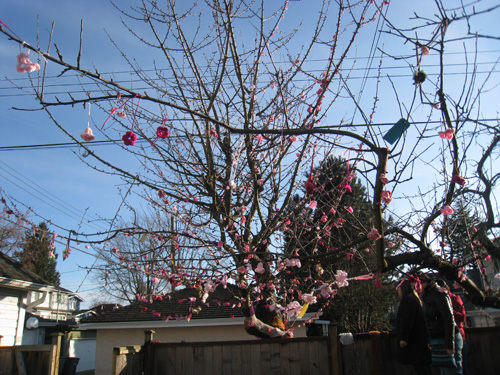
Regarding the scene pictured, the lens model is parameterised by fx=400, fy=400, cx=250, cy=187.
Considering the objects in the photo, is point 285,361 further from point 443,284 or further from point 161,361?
point 443,284

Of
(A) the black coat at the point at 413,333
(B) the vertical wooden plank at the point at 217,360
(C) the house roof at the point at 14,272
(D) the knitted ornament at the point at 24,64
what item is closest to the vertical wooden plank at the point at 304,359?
(B) the vertical wooden plank at the point at 217,360

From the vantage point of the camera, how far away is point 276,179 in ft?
17.4

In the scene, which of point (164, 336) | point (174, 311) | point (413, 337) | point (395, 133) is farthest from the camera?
point (174, 311)

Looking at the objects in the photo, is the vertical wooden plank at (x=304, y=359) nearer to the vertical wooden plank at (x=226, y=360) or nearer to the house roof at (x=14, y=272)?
the vertical wooden plank at (x=226, y=360)

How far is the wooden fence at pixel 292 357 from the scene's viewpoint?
4.81 metres

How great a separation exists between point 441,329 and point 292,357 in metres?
1.75

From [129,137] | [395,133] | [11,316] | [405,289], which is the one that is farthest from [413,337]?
[11,316]

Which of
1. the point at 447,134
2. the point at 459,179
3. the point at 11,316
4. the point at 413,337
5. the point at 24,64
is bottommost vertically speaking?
the point at 413,337

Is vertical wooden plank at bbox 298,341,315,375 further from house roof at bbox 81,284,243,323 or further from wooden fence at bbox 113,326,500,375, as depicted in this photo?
house roof at bbox 81,284,243,323

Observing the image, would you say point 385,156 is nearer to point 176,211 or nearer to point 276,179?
point 276,179

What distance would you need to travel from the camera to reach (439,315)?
4004 mm

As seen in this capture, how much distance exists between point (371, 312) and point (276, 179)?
11.0 m

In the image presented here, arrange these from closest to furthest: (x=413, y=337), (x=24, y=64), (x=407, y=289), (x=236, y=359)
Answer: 1. (x=24, y=64)
2. (x=413, y=337)
3. (x=407, y=289)
4. (x=236, y=359)

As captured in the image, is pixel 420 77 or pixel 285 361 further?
pixel 285 361
